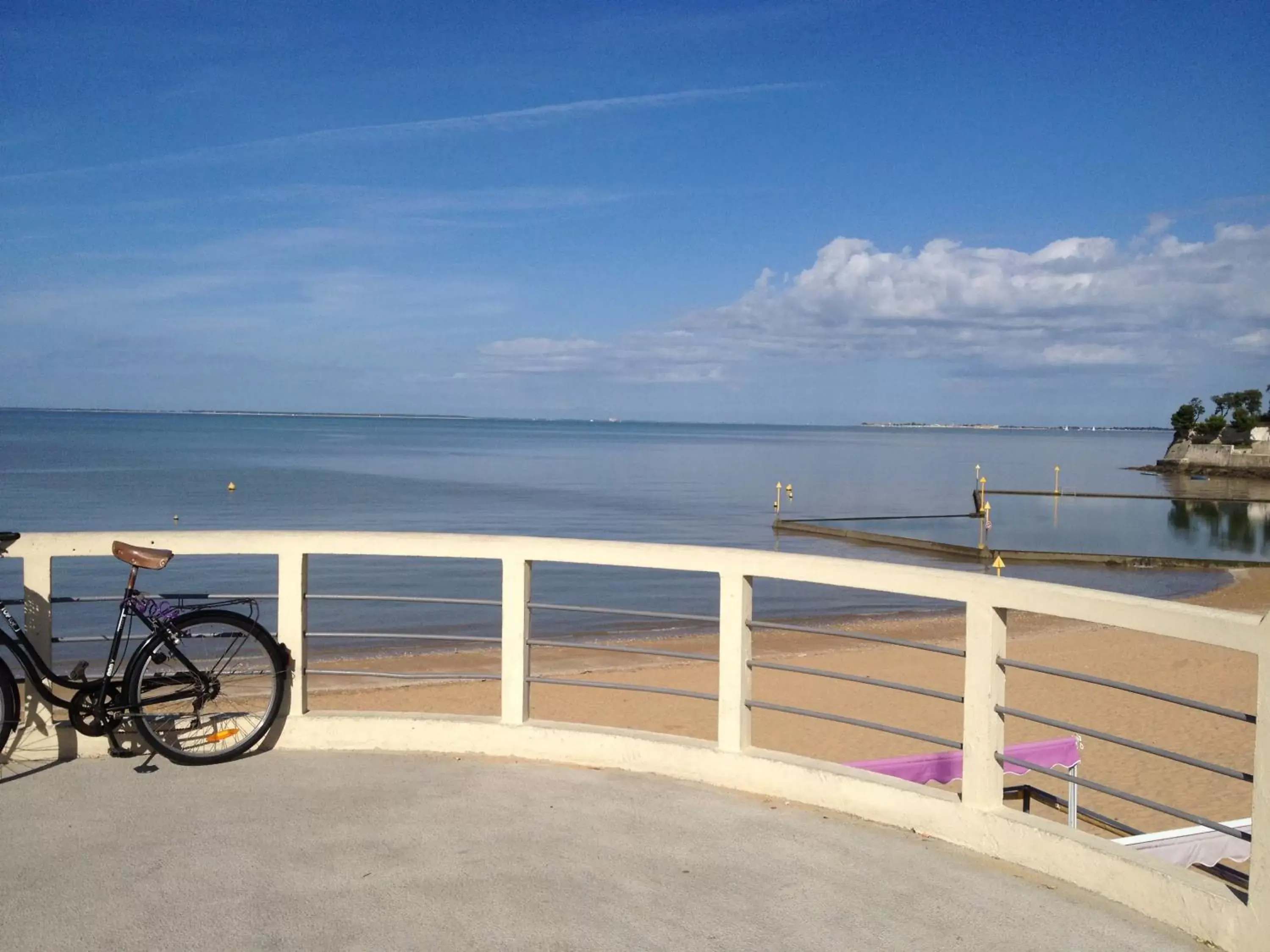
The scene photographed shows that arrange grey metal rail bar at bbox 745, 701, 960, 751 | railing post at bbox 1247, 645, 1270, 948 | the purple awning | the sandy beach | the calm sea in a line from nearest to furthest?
railing post at bbox 1247, 645, 1270, 948 < grey metal rail bar at bbox 745, 701, 960, 751 < the purple awning < the sandy beach < the calm sea

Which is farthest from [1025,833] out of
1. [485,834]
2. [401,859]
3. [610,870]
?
[401,859]

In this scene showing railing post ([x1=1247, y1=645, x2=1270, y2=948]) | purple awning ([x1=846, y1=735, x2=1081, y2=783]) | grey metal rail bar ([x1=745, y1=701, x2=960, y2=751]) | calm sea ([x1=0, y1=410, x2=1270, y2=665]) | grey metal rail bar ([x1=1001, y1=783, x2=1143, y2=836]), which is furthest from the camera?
calm sea ([x1=0, y1=410, x2=1270, y2=665])

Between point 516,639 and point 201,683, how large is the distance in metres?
1.47

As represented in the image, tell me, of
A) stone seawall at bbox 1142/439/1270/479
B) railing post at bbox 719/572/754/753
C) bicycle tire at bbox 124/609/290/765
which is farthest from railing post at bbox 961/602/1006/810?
stone seawall at bbox 1142/439/1270/479

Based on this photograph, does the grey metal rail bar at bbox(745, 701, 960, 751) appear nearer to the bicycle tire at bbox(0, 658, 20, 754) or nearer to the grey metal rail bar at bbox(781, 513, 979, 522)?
the bicycle tire at bbox(0, 658, 20, 754)

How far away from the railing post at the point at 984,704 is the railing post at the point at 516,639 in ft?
6.50

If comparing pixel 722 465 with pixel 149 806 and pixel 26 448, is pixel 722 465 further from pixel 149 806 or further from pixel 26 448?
pixel 149 806

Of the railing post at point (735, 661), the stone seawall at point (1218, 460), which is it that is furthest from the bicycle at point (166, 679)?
the stone seawall at point (1218, 460)

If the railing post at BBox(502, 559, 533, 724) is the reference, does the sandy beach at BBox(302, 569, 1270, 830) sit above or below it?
below

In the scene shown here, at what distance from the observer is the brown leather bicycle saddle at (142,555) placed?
4.94 m

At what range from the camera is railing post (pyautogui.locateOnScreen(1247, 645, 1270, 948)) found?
325 cm

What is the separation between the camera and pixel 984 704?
13.5 ft

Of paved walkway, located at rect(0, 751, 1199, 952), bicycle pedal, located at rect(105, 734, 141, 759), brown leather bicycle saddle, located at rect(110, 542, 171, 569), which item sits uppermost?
brown leather bicycle saddle, located at rect(110, 542, 171, 569)

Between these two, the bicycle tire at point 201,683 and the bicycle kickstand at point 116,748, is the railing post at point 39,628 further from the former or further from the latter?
the bicycle tire at point 201,683
